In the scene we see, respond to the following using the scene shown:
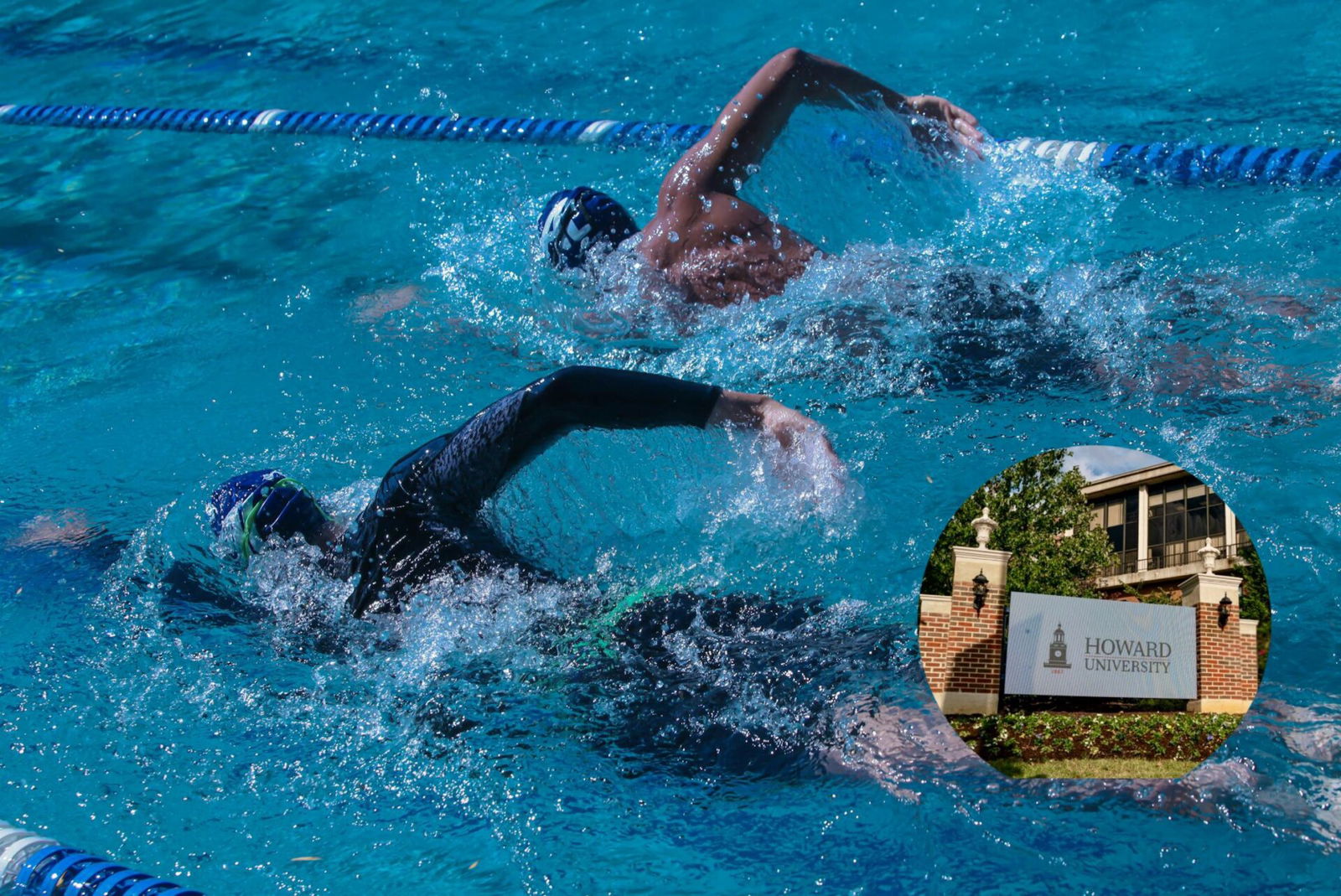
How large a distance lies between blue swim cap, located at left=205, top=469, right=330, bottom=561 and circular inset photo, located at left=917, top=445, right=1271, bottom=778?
1.77 meters

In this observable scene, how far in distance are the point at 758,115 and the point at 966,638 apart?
7.98 feet

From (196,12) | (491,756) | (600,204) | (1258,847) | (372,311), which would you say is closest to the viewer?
(1258,847)

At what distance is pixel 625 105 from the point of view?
586 centimetres

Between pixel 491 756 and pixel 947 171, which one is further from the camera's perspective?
pixel 947 171

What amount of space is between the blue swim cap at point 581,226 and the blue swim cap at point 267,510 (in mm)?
1261

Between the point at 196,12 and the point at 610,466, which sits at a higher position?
the point at 196,12

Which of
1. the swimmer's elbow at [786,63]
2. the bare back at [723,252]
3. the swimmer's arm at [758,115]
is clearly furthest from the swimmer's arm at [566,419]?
the swimmer's elbow at [786,63]

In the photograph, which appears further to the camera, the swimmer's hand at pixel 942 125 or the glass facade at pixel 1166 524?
the swimmer's hand at pixel 942 125

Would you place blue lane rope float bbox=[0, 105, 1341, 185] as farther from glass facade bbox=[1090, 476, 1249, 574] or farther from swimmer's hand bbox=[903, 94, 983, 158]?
glass facade bbox=[1090, 476, 1249, 574]

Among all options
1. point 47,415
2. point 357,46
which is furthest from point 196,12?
point 47,415

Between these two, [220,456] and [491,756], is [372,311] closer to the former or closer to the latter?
[220,456]

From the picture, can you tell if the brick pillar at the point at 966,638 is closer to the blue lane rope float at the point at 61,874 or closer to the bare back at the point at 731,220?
the blue lane rope float at the point at 61,874

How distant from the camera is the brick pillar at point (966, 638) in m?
1.54

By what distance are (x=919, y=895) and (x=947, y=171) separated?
2.76m
